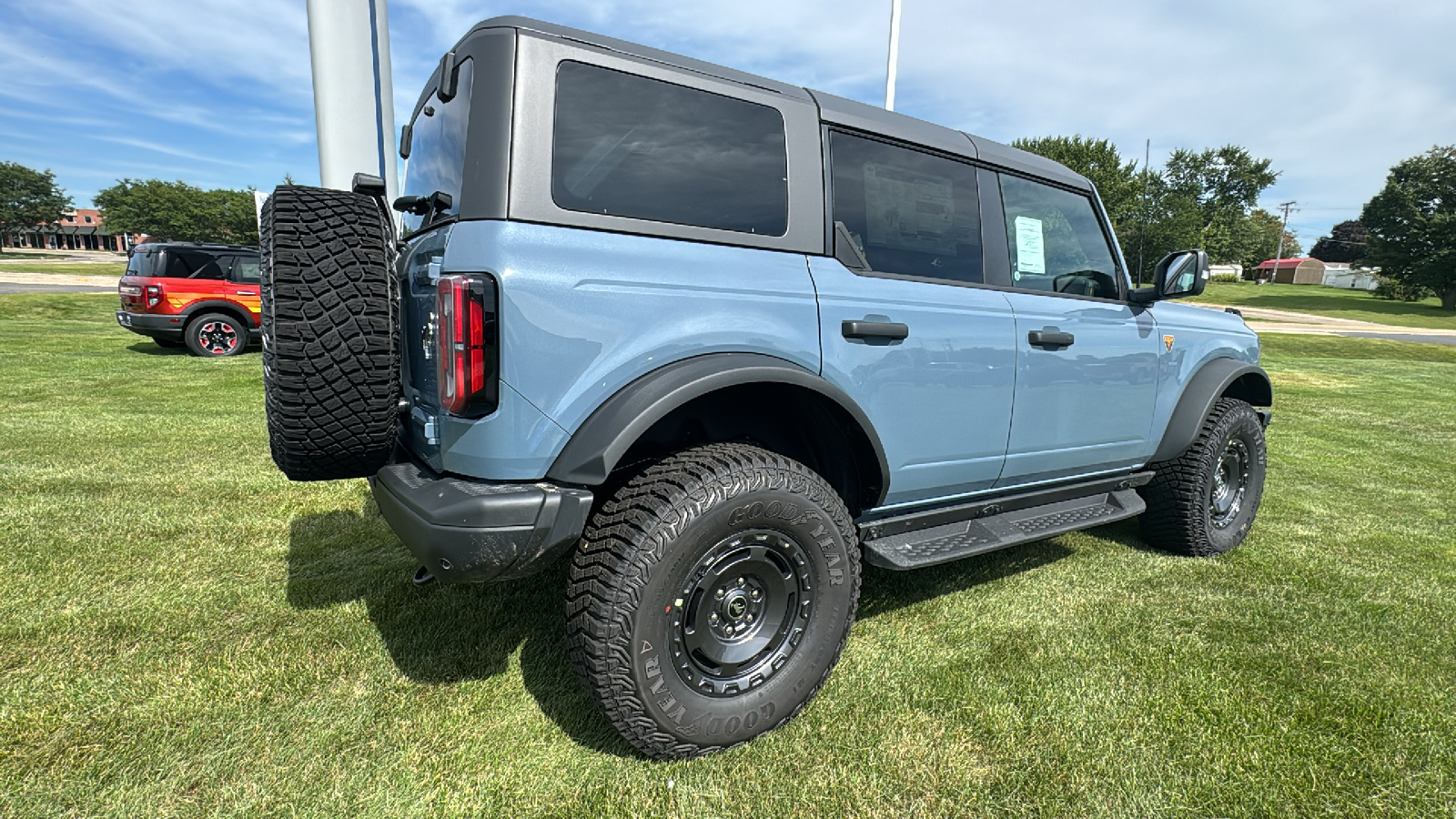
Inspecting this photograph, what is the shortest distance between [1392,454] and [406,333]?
8077 millimetres

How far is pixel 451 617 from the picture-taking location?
112 inches

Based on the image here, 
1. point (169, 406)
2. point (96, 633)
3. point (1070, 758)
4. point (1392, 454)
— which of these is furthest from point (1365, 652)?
point (169, 406)

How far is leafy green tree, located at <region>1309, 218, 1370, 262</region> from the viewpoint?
9476 cm

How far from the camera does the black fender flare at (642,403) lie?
191 centimetres

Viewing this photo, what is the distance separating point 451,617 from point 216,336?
10.6 meters

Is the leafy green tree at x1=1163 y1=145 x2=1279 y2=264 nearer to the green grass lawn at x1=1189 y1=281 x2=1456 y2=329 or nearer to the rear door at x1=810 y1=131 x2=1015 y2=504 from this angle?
the green grass lawn at x1=1189 y1=281 x2=1456 y2=329

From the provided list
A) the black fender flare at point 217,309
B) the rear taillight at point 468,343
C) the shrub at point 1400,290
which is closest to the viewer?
the rear taillight at point 468,343

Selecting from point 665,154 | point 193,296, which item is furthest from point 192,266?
point 665,154

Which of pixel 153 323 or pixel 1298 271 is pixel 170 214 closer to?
pixel 153 323

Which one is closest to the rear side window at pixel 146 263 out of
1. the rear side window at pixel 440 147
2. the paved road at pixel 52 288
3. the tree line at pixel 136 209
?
the rear side window at pixel 440 147

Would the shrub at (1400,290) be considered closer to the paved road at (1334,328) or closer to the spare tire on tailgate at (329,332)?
the paved road at (1334,328)

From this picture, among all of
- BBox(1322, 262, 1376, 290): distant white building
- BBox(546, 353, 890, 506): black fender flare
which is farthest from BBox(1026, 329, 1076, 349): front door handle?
BBox(1322, 262, 1376, 290): distant white building

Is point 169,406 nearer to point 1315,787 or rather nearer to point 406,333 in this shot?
point 406,333

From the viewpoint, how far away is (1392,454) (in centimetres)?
641
